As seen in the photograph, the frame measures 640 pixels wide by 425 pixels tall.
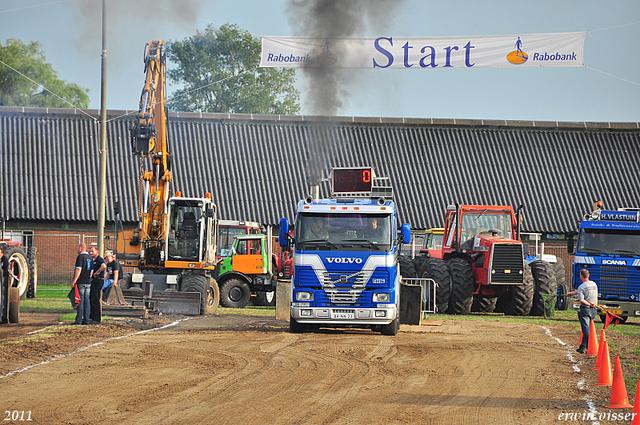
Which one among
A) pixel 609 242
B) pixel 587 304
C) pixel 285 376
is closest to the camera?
pixel 285 376

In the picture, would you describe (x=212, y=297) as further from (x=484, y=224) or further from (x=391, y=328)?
(x=484, y=224)

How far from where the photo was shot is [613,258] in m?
21.8

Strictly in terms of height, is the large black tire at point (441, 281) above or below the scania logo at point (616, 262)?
below

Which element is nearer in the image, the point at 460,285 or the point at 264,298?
the point at 460,285

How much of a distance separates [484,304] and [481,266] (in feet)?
7.28

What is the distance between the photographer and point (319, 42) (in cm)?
2189

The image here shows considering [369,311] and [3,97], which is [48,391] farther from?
[3,97]

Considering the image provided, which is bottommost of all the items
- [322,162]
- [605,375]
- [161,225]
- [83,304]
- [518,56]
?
[605,375]

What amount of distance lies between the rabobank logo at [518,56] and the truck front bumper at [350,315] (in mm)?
10420

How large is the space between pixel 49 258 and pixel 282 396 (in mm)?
27161

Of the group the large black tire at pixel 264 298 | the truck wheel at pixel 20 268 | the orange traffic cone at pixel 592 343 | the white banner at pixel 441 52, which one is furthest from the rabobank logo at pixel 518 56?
the truck wheel at pixel 20 268

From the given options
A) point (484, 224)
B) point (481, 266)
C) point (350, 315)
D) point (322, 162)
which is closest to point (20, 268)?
point (350, 315)

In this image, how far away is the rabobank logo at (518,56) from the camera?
22.7 m

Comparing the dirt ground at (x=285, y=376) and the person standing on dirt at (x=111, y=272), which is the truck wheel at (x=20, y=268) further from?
the dirt ground at (x=285, y=376)
